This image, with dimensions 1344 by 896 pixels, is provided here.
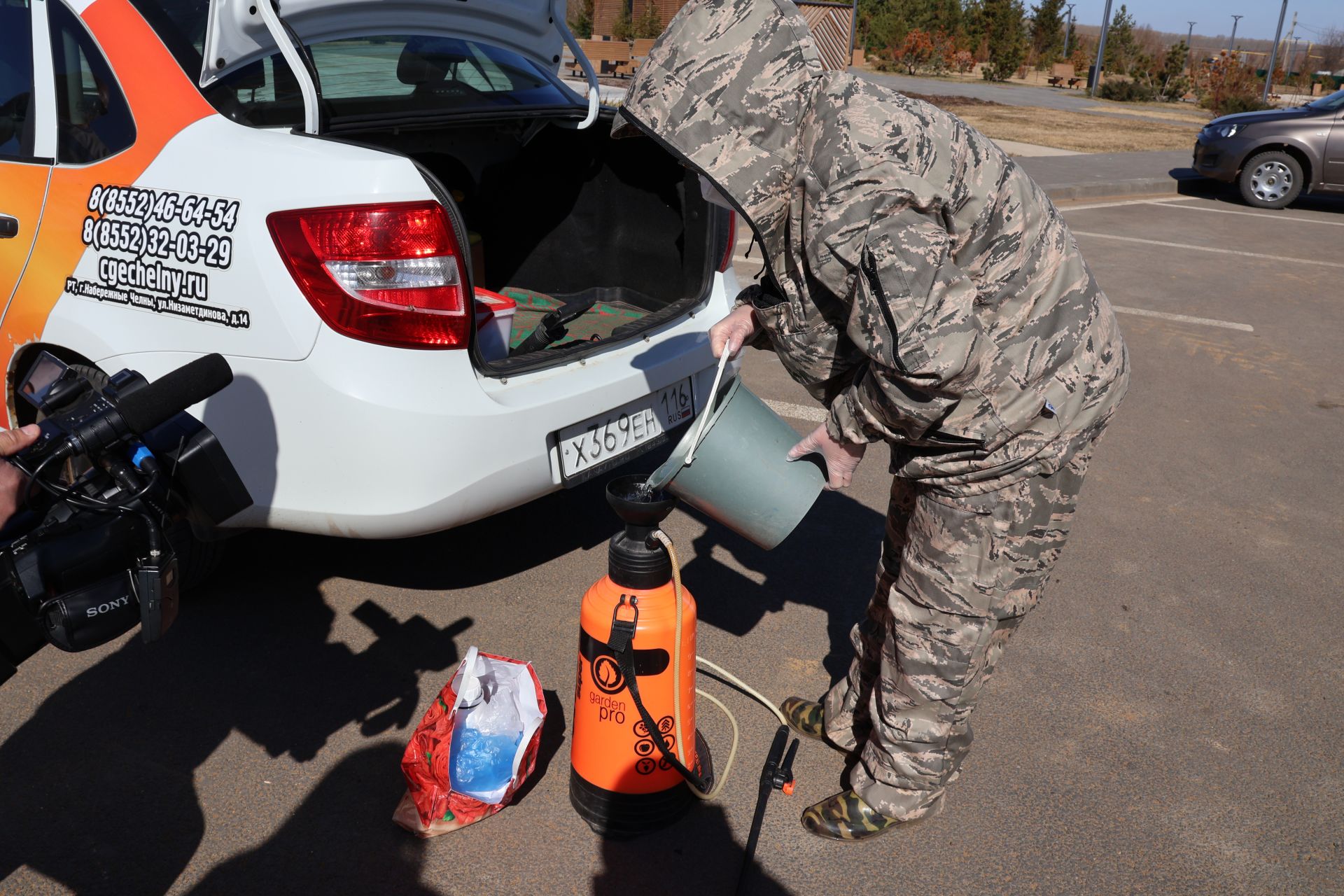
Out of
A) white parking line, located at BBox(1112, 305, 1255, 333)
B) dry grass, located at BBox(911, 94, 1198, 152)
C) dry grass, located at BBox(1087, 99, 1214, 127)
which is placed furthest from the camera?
dry grass, located at BBox(1087, 99, 1214, 127)

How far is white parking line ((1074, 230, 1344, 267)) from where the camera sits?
9086 mm

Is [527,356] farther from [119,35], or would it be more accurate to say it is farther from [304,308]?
[119,35]

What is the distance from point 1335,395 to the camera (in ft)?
18.3

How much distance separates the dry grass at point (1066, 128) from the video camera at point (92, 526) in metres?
14.8

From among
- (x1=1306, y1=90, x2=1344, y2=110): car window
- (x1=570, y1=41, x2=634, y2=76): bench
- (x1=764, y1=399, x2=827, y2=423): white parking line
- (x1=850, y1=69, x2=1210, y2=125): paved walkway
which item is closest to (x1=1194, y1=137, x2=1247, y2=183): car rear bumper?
(x1=1306, y1=90, x2=1344, y2=110): car window

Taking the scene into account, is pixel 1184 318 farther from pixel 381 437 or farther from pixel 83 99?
pixel 83 99

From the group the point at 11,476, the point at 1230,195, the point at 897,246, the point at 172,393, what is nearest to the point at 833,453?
the point at 897,246

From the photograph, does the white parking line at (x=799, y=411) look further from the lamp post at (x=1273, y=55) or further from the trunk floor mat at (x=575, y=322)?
the lamp post at (x=1273, y=55)

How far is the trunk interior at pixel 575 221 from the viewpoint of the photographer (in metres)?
3.47

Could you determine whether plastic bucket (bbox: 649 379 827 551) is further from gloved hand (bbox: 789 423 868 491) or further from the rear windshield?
the rear windshield

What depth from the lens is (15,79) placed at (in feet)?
9.32

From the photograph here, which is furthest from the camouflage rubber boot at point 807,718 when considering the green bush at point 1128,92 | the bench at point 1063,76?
the bench at point 1063,76

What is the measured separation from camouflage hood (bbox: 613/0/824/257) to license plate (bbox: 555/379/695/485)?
1.07m

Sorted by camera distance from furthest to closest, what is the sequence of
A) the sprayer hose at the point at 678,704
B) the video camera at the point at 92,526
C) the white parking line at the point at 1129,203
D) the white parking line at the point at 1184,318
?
the white parking line at the point at 1129,203 < the white parking line at the point at 1184,318 < the sprayer hose at the point at 678,704 < the video camera at the point at 92,526
